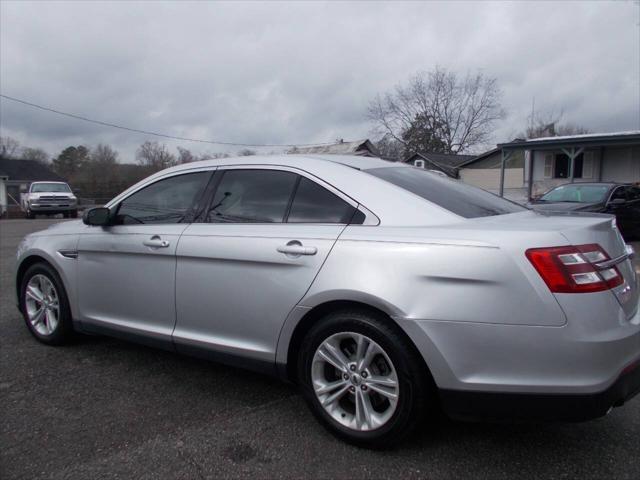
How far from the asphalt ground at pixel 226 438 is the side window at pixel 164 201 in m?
1.13

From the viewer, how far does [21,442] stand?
2.78 meters

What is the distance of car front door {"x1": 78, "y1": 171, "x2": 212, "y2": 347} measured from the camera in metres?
3.44

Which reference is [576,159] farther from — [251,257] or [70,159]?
[70,159]

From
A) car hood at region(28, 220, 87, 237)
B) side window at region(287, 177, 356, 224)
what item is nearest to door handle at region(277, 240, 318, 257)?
side window at region(287, 177, 356, 224)

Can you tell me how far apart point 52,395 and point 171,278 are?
43.1 inches

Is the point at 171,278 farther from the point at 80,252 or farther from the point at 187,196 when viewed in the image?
the point at 80,252

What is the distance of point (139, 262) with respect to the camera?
357 cm

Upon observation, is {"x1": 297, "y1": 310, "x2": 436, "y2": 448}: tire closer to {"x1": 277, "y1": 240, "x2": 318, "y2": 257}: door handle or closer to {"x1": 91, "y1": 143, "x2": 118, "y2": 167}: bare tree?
{"x1": 277, "y1": 240, "x2": 318, "y2": 257}: door handle

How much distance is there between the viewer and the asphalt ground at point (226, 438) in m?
2.51

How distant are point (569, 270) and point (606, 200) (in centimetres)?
1059

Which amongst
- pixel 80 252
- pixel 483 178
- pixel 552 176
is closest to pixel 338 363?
pixel 80 252

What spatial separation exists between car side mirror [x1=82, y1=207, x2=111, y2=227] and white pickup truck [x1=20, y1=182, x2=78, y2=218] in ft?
85.2

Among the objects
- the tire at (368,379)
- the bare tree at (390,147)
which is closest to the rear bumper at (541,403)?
the tire at (368,379)

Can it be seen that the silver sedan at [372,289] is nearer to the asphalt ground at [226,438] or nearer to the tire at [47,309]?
the asphalt ground at [226,438]
